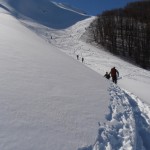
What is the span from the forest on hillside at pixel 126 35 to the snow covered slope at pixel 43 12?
2617 cm

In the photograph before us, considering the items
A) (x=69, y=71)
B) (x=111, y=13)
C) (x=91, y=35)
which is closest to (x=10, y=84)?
(x=69, y=71)

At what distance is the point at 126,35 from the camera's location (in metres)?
65.6

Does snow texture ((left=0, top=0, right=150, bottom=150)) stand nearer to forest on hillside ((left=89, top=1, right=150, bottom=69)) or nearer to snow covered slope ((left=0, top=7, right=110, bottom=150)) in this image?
snow covered slope ((left=0, top=7, right=110, bottom=150))

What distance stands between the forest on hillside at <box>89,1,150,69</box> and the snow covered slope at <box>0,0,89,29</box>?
26167mm

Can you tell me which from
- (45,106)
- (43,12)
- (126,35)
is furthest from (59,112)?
(43,12)

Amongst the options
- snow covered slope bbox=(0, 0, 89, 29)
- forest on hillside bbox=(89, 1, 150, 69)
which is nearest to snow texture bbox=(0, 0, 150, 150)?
forest on hillside bbox=(89, 1, 150, 69)

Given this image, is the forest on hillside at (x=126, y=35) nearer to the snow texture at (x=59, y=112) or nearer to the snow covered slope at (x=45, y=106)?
the snow texture at (x=59, y=112)

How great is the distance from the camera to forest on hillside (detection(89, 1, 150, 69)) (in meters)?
60.1

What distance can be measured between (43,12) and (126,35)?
176ft

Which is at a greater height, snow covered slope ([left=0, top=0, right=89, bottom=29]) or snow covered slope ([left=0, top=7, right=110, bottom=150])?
snow covered slope ([left=0, top=0, right=89, bottom=29])

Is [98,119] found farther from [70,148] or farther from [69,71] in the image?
[69,71]

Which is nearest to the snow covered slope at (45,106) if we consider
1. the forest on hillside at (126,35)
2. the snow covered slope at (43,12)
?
the forest on hillside at (126,35)

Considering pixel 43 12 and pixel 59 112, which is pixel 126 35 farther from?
pixel 59 112

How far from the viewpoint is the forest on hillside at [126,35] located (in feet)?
197
